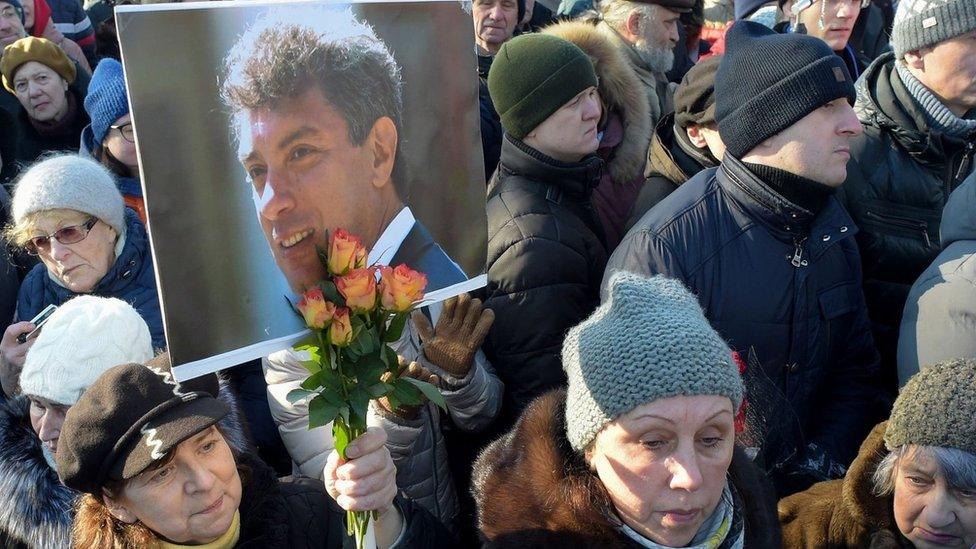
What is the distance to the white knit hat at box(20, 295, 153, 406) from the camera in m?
2.61

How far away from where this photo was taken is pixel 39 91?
520cm

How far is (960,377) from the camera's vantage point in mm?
2422

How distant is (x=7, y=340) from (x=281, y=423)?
0.99 meters

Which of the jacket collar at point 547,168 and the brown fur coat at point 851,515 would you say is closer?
the brown fur coat at point 851,515

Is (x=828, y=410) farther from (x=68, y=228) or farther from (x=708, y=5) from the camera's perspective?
(x=708, y=5)

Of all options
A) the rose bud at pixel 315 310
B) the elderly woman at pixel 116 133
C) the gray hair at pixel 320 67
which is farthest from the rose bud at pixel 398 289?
the elderly woman at pixel 116 133

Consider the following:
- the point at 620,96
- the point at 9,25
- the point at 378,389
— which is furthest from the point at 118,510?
the point at 9,25

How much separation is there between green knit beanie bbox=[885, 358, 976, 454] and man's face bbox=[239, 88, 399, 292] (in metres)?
1.41

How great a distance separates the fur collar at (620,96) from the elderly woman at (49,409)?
2.32 metres

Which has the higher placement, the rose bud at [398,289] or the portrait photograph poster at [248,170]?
the portrait photograph poster at [248,170]

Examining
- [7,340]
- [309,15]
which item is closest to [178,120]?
[309,15]

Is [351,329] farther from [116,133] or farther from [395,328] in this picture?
[116,133]

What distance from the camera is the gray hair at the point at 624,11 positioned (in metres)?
5.09

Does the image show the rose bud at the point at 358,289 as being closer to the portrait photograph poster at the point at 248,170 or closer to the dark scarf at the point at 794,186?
the portrait photograph poster at the point at 248,170
